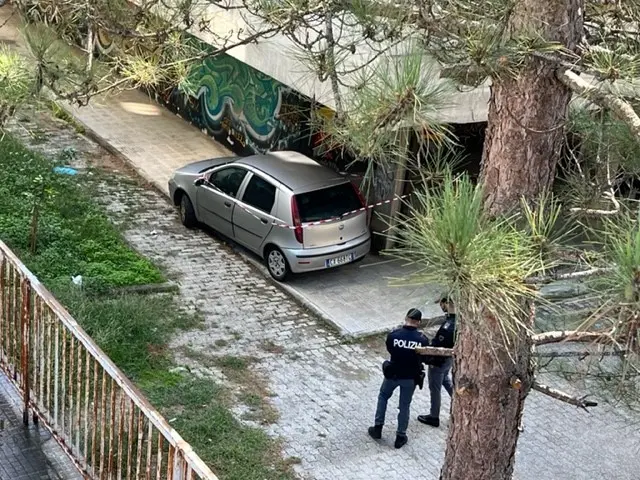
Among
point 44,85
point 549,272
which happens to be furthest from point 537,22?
point 44,85

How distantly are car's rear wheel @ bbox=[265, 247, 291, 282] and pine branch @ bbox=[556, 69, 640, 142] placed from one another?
7177 mm

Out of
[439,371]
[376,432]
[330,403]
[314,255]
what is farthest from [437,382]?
[314,255]

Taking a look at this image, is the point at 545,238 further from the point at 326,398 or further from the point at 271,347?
the point at 271,347

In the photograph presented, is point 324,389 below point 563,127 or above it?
below

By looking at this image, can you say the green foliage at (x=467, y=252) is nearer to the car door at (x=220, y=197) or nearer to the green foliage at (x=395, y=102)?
the green foliage at (x=395, y=102)

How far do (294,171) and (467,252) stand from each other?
8511 mm

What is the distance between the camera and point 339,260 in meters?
11.6

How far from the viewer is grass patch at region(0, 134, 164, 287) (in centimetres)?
1098

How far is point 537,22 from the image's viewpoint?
14.6 feet

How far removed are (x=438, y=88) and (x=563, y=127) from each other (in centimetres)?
115

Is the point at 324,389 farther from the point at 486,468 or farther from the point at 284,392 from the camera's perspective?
the point at 486,468

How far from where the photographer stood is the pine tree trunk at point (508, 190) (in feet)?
15.0

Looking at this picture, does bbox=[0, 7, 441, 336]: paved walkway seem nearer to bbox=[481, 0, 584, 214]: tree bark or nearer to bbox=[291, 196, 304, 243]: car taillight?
bbox=[291, 196, 304, 243]: car taillight

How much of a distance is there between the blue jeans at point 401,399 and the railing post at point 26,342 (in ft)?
10.2
